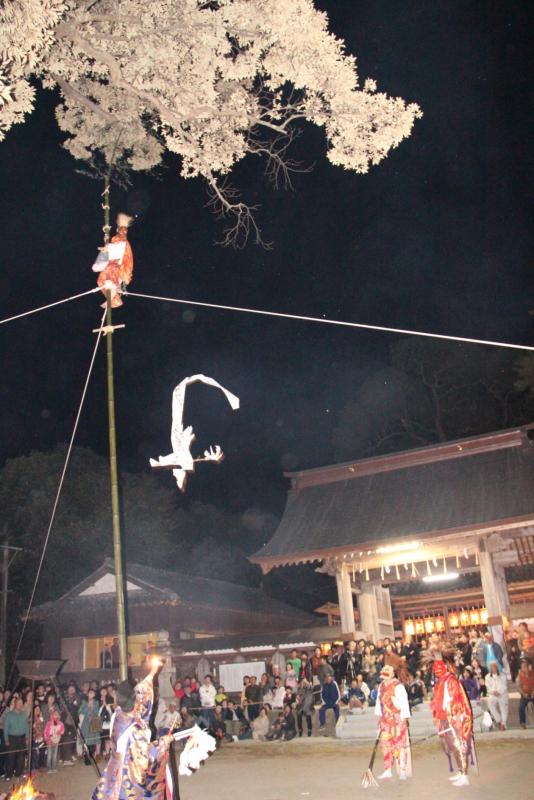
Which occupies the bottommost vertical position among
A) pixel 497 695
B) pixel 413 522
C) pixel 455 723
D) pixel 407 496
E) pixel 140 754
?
pixel 497 695

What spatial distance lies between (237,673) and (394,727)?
948 cm

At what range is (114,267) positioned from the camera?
7.81 meters

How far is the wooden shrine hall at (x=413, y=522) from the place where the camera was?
1570 cm

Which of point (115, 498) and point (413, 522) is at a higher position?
point (413, 522)

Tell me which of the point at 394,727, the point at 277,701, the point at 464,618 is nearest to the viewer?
the point at 394,727

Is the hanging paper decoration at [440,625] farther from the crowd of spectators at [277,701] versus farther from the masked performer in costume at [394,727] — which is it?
the masked performer in costume at [394,727]

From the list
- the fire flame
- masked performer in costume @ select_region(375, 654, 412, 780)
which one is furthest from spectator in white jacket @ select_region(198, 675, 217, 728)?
the fire flame

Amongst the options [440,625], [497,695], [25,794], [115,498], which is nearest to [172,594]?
[440,625]

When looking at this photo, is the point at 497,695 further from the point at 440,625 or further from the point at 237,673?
the point at 440,625

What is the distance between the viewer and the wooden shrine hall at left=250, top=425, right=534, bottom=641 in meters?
15.7

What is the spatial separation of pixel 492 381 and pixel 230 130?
80.9 feet

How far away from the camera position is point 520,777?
7875 mm

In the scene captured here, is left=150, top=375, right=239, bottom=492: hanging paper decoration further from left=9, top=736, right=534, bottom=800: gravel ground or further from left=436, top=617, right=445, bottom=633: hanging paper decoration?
left=436, top=617, right=445, bottom=633: hanging paper decoration

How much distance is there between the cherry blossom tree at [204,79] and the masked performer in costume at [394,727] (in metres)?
6.54
